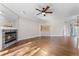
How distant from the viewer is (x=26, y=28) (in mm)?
1963

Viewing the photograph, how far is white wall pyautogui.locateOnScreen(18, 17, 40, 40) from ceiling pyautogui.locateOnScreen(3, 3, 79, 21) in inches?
4.3

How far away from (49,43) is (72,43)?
410 millimetres

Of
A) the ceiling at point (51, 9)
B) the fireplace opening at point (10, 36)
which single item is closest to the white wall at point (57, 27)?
the ceiling at point (51, 9)

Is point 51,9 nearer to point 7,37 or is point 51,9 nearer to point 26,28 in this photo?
point 26,28

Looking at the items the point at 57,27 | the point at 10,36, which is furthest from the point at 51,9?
the point at 10,36

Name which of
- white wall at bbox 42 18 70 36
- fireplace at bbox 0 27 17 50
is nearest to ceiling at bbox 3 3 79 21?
white wall at bbox 42 18 70 36

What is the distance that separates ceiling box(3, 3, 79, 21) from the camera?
1.85 metres

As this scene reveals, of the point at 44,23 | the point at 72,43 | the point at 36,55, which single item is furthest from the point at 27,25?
the point at 72,43

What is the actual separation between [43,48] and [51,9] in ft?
2.36

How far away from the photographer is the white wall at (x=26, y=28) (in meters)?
1.94

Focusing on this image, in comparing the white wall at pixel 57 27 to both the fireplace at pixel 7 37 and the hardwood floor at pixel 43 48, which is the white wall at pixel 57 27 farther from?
the fireplace at pixel 7 37

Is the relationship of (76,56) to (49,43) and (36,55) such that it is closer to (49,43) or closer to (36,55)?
(49,43)

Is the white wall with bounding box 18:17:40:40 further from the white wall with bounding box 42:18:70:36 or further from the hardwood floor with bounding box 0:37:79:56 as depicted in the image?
the white wall with bounding box 42:18:70:36

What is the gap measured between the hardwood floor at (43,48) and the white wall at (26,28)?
0.10 m
